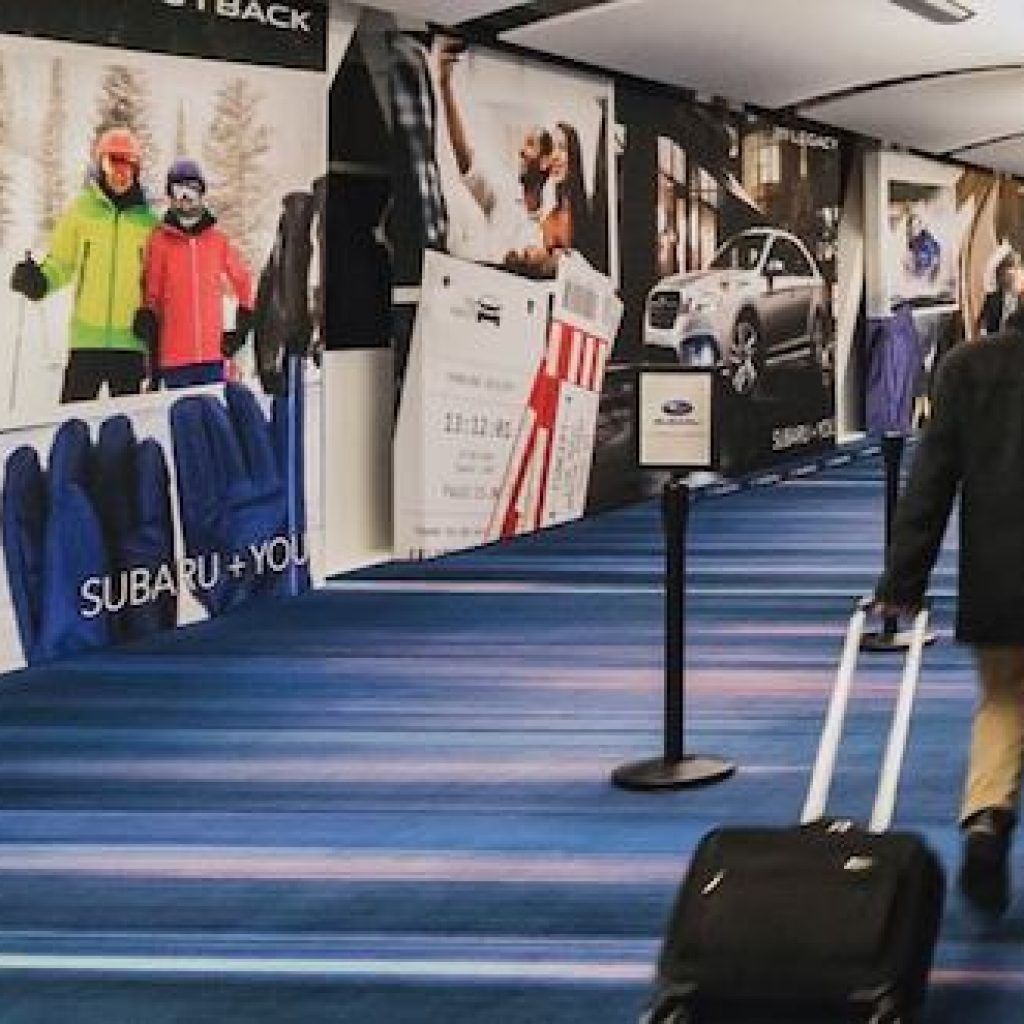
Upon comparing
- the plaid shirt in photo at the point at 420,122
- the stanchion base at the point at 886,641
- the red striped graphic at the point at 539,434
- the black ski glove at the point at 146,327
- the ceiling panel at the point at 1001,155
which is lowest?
the stanchion base at the point at 886,641

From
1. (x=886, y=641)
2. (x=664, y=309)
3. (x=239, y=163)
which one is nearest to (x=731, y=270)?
(x=664, y=309)

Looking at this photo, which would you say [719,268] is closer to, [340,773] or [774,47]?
[774,47]

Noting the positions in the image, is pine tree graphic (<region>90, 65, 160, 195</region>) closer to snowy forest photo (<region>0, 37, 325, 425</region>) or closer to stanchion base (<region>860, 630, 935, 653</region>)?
snowy forest photo (<region>0, 37, 325, 425</region>)

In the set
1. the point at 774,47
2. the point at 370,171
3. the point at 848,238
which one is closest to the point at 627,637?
the point at 370,171

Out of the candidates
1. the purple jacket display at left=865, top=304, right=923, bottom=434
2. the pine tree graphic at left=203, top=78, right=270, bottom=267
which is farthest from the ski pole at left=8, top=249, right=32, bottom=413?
the purple jacket display at left=865, top=304, right=923, bottom=434

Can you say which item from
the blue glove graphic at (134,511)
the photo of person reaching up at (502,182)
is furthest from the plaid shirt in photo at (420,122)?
the blue glove graphic at (134,511)

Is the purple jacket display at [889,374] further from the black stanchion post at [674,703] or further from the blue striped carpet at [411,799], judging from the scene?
the black stanchion post at [674,703]

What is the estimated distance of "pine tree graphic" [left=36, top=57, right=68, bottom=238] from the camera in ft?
25.8

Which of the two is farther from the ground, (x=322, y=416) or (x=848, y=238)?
(x=848, y=238)

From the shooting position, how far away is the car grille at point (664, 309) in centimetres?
1438

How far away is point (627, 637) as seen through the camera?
27.8 ft

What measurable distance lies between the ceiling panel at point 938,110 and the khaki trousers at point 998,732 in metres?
12.1

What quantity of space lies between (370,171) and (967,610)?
710cm

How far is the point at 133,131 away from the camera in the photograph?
27.7ft
